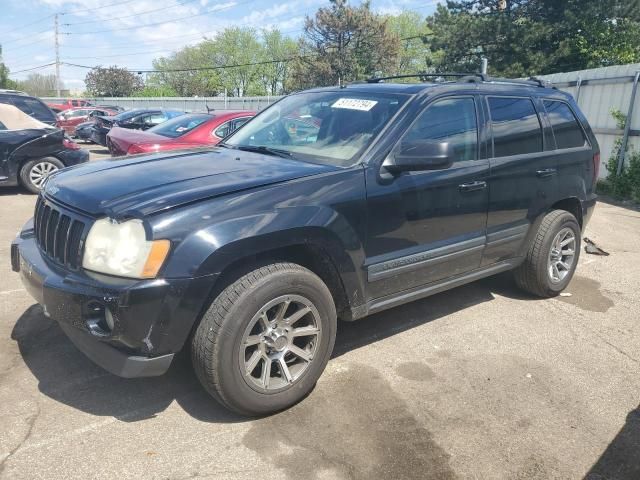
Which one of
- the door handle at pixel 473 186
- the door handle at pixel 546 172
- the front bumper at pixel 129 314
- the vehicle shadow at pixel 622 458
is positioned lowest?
the vehicle shadow at pixel 622 458

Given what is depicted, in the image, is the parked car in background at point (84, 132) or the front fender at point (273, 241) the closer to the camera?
the front fender at point (273, 241)

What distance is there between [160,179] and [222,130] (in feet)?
19.5

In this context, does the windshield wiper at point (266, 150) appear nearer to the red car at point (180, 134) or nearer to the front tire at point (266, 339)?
the front tire at point (266, 339)

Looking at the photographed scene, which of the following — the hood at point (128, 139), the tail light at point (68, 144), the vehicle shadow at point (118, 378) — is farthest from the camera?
the tail light at point (68, 144)

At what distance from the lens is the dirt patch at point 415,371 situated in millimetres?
3501

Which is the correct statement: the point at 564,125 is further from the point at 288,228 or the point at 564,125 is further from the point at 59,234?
the point at 59,234

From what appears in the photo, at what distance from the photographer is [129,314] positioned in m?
2.51

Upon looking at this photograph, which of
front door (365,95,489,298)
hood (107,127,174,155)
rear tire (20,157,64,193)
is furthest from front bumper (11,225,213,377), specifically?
rear tire (20,157,64,193)

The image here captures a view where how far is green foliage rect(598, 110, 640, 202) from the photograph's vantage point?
10086 millimetres

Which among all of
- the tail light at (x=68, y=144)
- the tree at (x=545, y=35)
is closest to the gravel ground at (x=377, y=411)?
the tail light at (x=68, y=144)

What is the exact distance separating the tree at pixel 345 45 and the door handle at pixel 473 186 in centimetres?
4280

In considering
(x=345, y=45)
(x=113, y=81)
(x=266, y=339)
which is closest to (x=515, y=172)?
(x=266, y=339)

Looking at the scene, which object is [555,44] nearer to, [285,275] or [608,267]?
[608,267]

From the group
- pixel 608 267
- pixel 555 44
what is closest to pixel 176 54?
pixel 555 44
